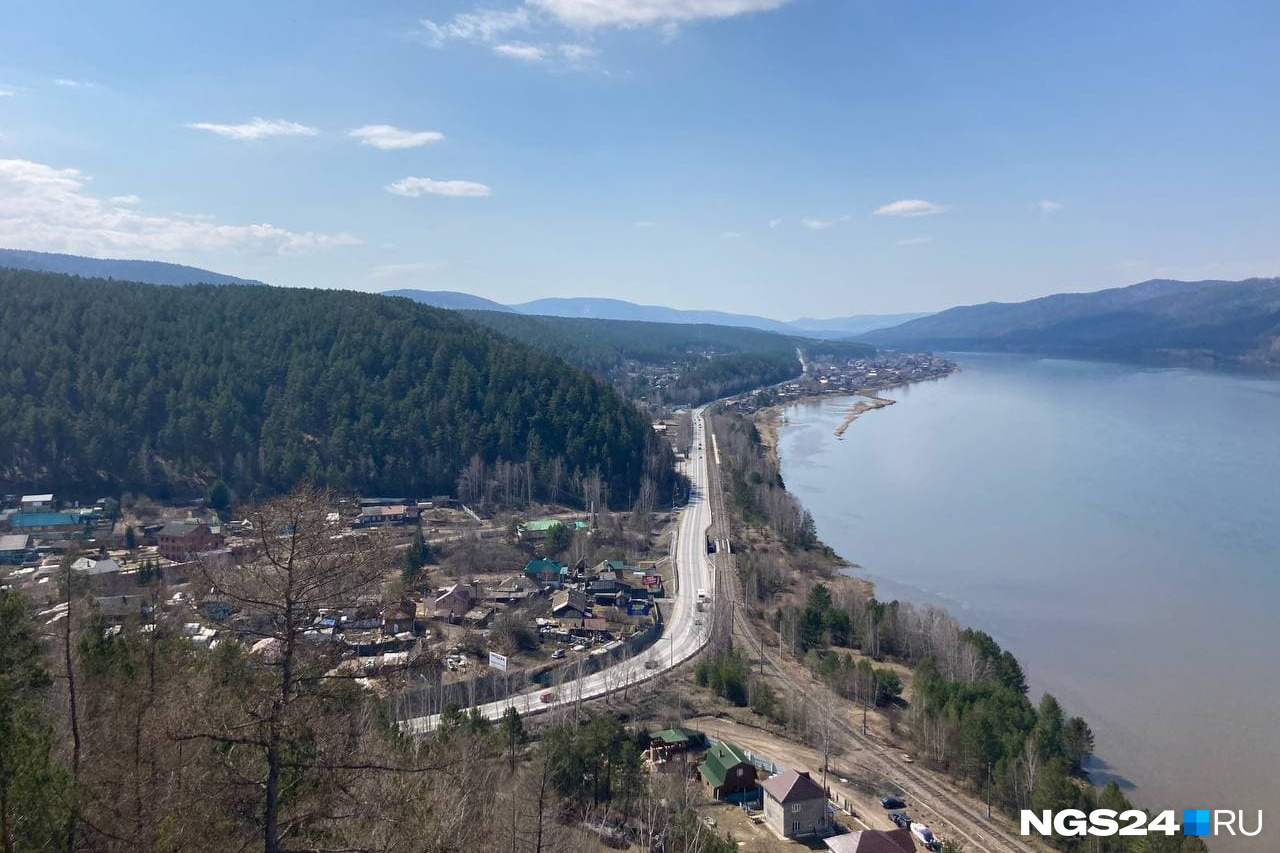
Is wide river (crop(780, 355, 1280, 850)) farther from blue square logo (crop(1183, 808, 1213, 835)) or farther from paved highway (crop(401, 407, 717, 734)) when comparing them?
paved highway (crop(401, 407, 717, 734))

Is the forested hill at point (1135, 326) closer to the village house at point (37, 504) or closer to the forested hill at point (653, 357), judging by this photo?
the forested hill at point (653, 357)

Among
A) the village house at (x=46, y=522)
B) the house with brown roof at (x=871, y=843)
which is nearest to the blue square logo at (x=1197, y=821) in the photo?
the house with brown roof at (x=871, y=843)

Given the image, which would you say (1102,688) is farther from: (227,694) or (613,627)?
(227,694)

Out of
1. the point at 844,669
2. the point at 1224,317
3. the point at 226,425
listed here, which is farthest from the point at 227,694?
the point at 1224,317

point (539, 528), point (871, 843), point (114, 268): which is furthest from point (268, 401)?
point (114, 268)

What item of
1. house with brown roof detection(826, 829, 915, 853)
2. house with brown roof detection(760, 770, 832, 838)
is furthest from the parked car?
house with brown roof detection(760, 770, 832, 838)
